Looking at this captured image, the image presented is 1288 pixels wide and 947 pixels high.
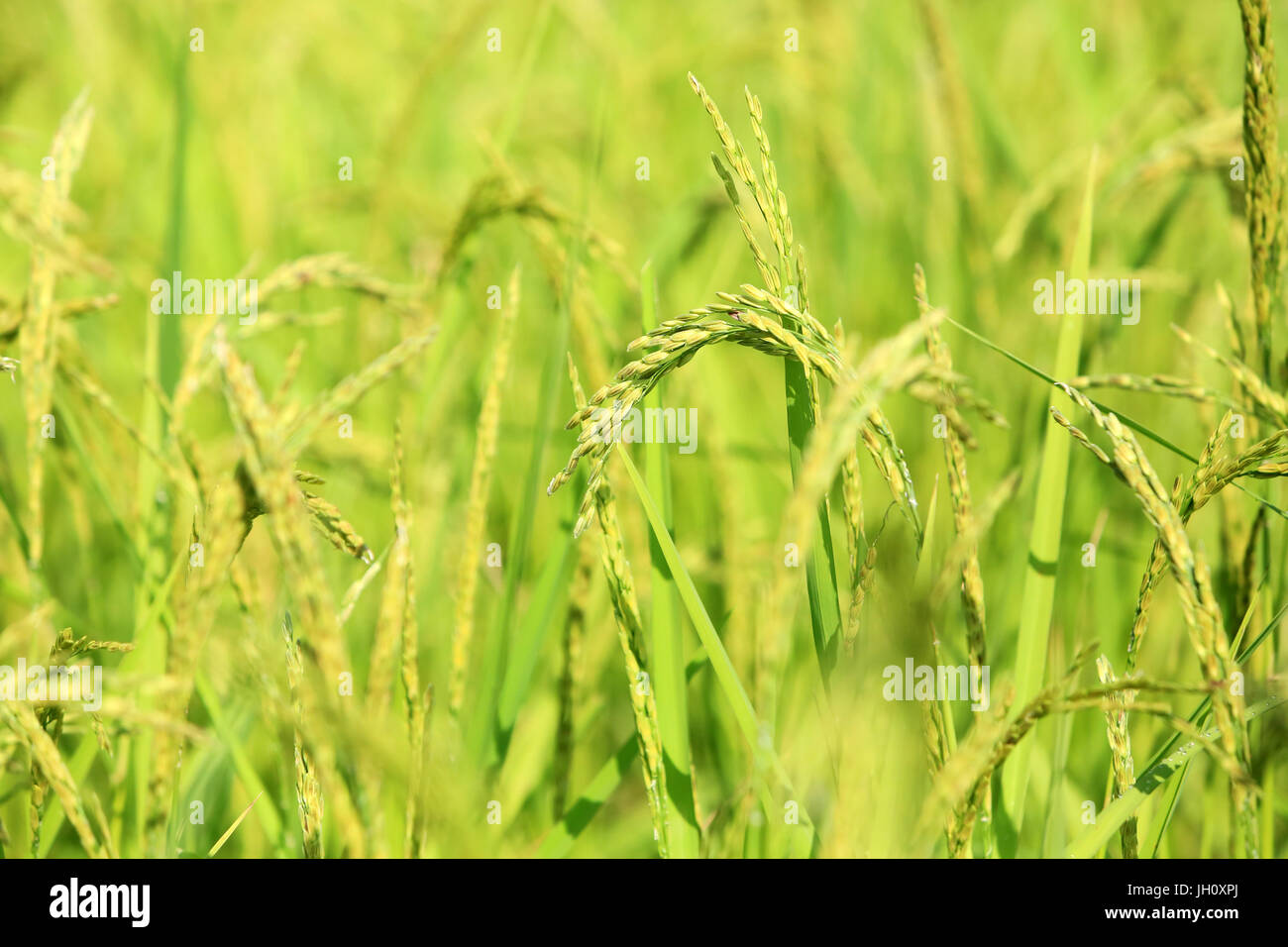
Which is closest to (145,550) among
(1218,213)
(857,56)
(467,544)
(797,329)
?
(467,544)

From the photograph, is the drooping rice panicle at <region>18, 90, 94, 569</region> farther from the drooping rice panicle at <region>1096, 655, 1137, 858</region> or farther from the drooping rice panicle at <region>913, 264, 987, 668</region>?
the drooping rice panicle at <region>1096, 655, 1137, 858</region>

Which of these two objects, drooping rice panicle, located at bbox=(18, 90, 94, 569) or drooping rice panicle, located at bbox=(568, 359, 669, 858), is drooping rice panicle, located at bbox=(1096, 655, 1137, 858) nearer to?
drooping rice panicle, located at bbox=(568, 359, 669, 858)

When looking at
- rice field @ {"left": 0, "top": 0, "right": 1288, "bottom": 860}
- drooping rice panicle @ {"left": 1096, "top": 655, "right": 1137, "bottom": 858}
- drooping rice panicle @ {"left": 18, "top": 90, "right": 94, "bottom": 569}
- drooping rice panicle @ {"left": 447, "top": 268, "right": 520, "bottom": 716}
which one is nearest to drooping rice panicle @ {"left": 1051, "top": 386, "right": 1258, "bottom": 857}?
rice field @ {"left": 0, "top": 0, "right": 1288, "bottom": 860}

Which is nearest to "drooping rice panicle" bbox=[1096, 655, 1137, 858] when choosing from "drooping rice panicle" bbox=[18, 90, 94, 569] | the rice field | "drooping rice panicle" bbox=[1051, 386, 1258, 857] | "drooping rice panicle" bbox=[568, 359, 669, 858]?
the rice field

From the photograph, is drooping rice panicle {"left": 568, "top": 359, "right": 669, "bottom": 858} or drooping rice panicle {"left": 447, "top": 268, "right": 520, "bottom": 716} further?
drooping rice panicle {"left": 447, "top": 268, "right": 520, "bottom": 716}

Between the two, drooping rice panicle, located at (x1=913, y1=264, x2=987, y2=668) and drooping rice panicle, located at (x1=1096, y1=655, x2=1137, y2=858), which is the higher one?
drooping rice panicle, located at (x1=913, y1=264, x2=987, y2=668)

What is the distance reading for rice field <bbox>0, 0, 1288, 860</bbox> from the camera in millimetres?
943

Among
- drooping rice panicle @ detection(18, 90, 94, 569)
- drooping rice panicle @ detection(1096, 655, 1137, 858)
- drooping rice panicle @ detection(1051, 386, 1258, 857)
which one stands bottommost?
drooping rice panicle @ detection(1096, 655, 1137, 858)

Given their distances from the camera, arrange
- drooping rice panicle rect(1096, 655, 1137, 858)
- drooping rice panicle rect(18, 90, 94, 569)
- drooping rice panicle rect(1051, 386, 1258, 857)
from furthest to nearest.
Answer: drooping rice panicle rect(18, 90, 94, 569) < drooping rice panicle rect(1096, 655, 1137, 858) < drooping rice panicle rect(1051, 386, 1258, 857)

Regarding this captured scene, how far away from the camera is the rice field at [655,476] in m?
0.94

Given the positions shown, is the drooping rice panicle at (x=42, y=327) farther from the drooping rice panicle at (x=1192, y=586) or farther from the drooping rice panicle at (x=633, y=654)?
the drooping rice panicle at (x=1192, y=586)

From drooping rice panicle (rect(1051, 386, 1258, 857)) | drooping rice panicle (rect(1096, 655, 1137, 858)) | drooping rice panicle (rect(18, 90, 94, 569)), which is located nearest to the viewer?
drooping rice panicle (rect(1051, 386, 1258, 857))

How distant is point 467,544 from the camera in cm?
126

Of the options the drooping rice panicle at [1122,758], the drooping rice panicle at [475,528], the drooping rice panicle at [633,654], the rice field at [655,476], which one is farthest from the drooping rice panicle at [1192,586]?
the drooping rice panicle at [475,528]
